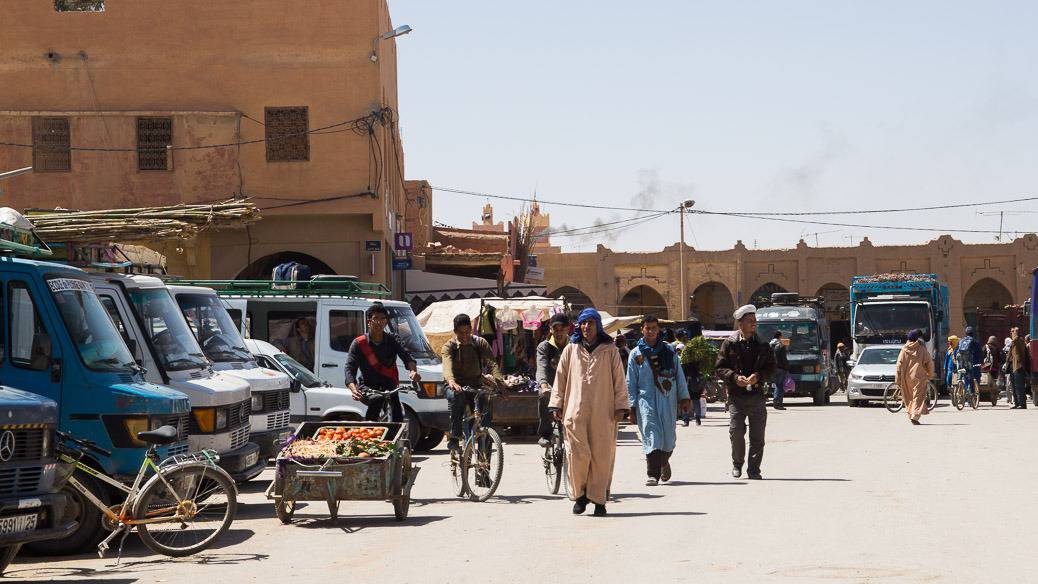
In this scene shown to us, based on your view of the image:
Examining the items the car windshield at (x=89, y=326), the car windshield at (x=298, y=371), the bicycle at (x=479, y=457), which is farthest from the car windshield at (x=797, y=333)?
the car windshield at (x=89, y=326)

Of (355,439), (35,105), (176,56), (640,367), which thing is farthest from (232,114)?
(355,439)

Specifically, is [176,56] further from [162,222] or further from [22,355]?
[22,355]

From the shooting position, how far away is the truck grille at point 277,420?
14.7 metres

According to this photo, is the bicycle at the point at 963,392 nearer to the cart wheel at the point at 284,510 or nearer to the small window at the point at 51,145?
the small window at the point at 51,145

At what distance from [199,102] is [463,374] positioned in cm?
2061

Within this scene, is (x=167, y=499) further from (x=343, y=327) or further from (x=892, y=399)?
(x=892, y=399)

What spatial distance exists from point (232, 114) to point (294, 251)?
343 cm

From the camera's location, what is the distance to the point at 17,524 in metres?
8.09

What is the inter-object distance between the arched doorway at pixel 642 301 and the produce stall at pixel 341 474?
5927cm

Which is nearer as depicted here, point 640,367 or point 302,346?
point 640,367

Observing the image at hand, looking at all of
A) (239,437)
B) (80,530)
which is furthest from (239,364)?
(80,530)

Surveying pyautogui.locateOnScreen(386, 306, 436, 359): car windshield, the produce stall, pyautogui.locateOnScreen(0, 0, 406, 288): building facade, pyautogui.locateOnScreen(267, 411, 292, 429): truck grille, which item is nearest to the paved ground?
the produce stall

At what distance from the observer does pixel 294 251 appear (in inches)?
1293

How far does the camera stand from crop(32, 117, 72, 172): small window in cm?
3197
